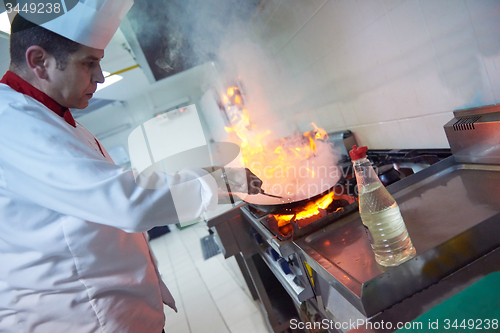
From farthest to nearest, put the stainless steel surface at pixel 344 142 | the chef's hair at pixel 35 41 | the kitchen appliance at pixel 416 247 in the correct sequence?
the stainless steel surface at pixel 344 142 < the chef's hair at pixel 35 41 < the kitchen appliance at pixel 416 247

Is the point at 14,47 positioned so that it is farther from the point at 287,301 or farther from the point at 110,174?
the point at 287,301

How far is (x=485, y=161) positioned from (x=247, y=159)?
1.57 metres

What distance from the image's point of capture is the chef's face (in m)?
0.99

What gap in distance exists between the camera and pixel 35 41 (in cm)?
94

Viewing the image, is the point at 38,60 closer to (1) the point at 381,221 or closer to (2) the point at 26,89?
(2) the point at 26,89

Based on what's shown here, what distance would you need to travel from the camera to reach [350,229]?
3.27 ft

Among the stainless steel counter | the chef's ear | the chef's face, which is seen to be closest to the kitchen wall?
the stainless steel counter

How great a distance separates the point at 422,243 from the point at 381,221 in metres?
0.11

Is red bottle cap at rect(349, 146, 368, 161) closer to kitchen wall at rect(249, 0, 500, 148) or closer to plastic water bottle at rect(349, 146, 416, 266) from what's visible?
plastic water bottle at rect(349, 146, 416, 266)

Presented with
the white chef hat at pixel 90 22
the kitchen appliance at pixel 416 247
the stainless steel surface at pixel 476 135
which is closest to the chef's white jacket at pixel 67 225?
the white chef hat at pixel 90 22

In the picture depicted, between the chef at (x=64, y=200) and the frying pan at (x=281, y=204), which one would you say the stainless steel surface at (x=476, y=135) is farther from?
the chef at (x=64, y=200)

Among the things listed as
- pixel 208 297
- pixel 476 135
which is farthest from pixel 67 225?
pixel 208 297

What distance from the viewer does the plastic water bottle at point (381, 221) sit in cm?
74

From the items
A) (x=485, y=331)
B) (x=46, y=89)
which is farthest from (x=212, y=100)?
(x=485, y=331)
